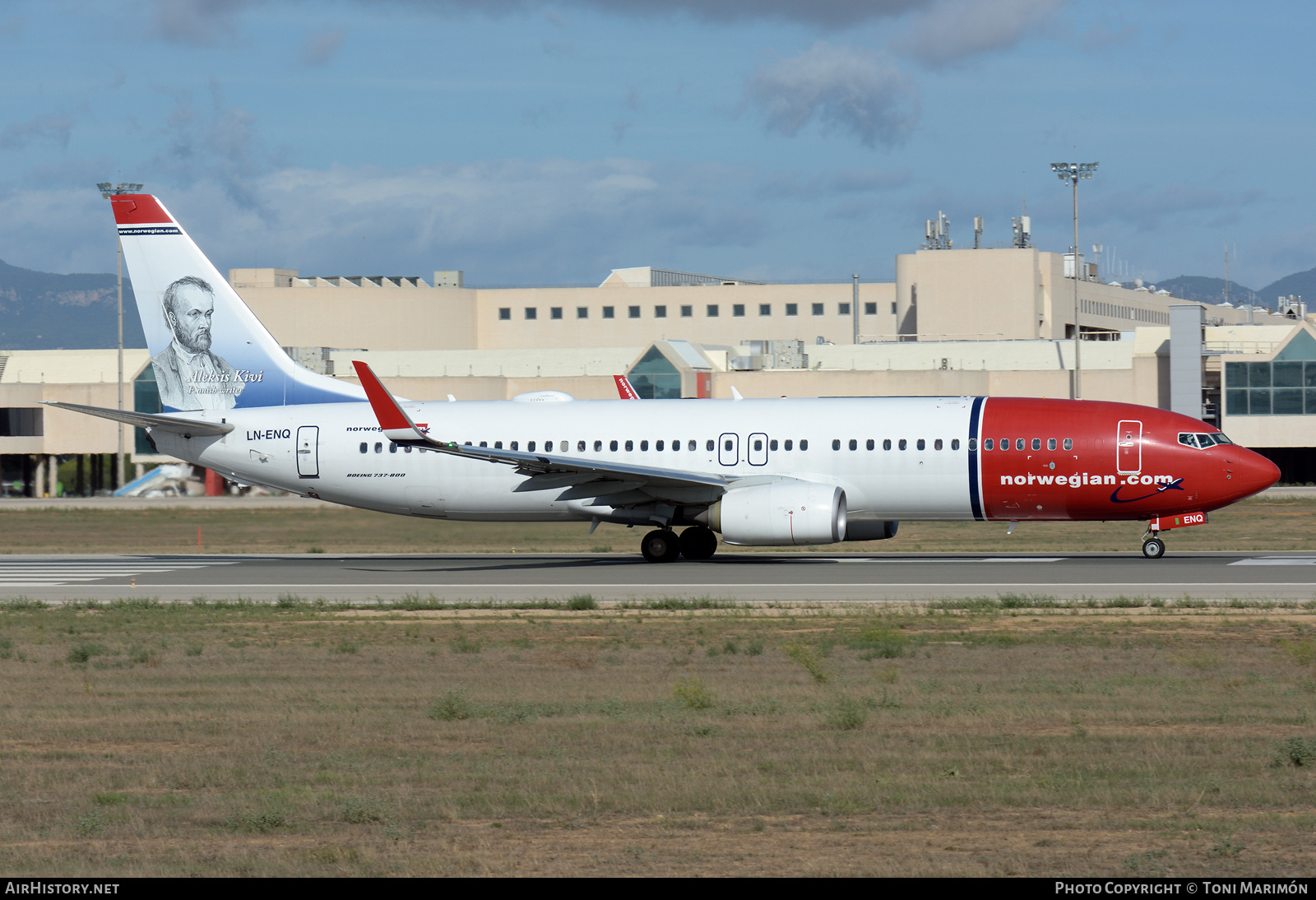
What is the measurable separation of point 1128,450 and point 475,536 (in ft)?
59.9

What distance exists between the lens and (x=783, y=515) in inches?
1292

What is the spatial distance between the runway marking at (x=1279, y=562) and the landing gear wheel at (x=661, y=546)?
13371 mm

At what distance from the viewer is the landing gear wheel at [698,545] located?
36.8 meters

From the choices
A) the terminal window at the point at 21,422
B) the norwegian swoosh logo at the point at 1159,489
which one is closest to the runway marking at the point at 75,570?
the norwegian swoosh logo at the point at 1159,489

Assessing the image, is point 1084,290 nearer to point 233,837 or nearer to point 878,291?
point 878,291

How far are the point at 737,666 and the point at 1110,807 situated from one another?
820 cm

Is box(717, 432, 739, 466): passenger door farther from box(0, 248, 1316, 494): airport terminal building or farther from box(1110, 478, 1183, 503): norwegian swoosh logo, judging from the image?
box(0, 248, 1316, 494): airport terminal building

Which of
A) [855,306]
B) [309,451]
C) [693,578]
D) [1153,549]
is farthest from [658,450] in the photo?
[855,306]

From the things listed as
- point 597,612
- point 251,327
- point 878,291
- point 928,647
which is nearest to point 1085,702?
point 928,647

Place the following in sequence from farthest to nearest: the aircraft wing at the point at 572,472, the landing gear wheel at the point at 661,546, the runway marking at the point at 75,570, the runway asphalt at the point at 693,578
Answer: the landing gear wheel at the point at 661,546
the runway marking at the point at 75,570
the aircraft wing at the point at 572,472
the runway asphalt at the point at 693,578

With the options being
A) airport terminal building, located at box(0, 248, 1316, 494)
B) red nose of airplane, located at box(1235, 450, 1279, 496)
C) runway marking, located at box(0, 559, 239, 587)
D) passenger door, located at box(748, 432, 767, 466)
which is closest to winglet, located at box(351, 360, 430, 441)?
→ runway marking, located at box(0, 559, 239, 587)

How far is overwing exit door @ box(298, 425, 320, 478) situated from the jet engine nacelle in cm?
1141

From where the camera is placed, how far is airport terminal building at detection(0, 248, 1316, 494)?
84.9 m

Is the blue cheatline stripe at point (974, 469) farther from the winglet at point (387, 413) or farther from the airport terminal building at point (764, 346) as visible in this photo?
the airport terminal building at point (764, 346)
